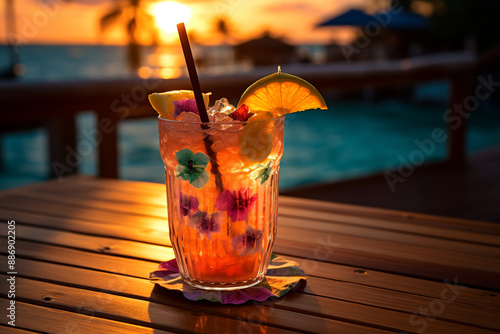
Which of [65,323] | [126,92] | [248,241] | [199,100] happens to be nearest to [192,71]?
[199,100]

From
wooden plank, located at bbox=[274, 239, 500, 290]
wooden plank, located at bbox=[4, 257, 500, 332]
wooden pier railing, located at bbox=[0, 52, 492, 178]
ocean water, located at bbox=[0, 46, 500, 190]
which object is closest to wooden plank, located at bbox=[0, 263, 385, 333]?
wooden plank, located at bbox=[4, 257, 500, 332]

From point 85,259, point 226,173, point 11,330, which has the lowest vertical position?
point 11,330

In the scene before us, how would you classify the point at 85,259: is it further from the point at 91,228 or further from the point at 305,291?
the point at 305,291

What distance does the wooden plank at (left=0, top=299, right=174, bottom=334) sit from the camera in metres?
0.65

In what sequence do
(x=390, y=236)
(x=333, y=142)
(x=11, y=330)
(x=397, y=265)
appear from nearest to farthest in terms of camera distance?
(x=11, y=330), (x=397, y=265), (x=390, y=236), (x=333, y=142)

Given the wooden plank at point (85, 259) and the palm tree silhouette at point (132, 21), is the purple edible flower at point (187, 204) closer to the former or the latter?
the wooden plank at point (85, 259)

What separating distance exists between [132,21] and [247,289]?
2176 centimetres

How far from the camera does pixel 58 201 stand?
1.27 meters

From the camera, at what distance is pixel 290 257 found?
3.04 feet

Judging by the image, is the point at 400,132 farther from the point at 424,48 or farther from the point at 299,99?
Result: the point at 299,99

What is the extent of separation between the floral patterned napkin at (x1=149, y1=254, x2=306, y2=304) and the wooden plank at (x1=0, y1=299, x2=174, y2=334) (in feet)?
0.36

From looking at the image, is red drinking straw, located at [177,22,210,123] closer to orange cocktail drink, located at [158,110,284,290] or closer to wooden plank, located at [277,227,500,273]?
orange cocktail drink, located at [158,110,284,290]

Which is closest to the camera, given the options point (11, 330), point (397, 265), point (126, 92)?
point (11, 330)

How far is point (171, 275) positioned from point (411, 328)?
367mm
